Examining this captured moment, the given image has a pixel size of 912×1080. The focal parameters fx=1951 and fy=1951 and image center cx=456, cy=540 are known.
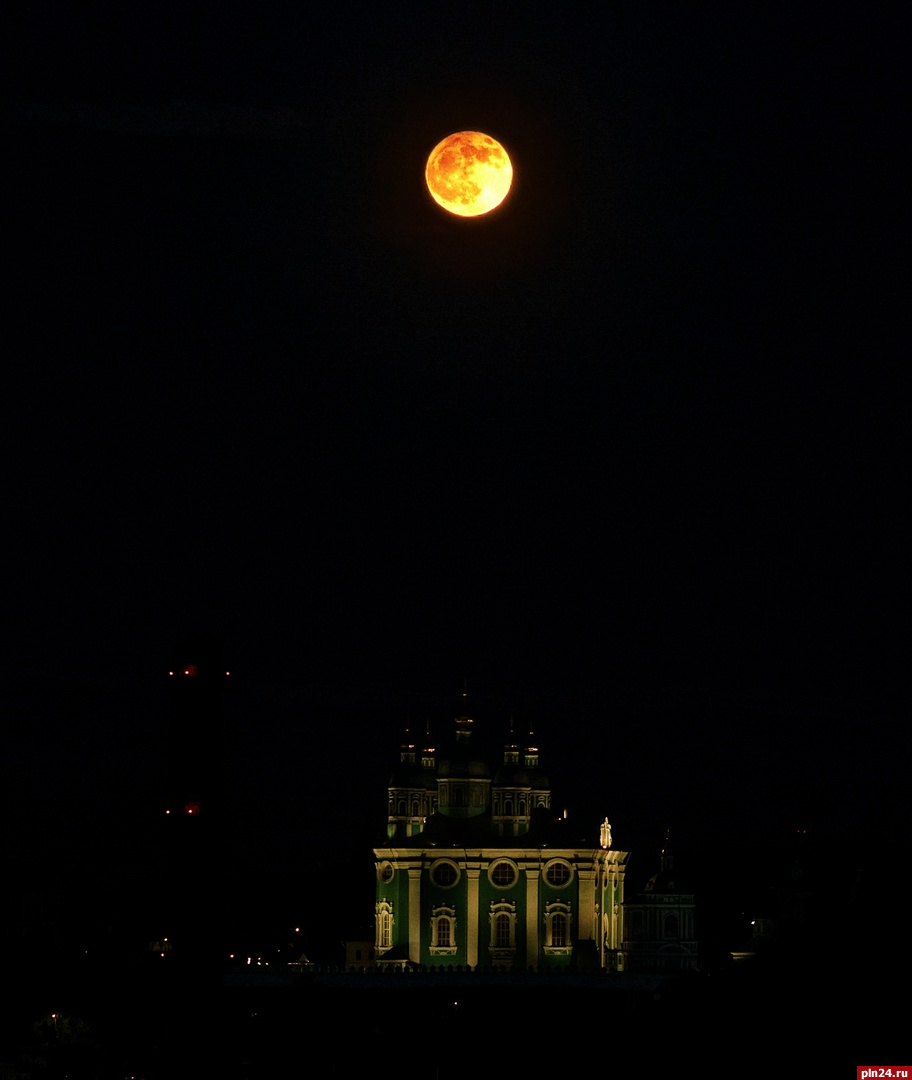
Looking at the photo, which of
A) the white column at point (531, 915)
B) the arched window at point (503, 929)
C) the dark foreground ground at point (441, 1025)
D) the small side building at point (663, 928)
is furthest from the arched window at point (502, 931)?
the dark foreground ground at point (441, 1025)

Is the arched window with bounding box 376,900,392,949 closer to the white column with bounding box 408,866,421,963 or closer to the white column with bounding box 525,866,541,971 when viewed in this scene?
the white column with bounding box 408,866,421,963

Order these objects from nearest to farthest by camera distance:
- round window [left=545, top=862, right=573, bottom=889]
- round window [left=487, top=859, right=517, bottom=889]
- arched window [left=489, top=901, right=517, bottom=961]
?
arched window [left=489, top=901, right=517, bottom=961] < round window [left=487, top=859, right=517, bottom=889] < round window [left=545, top=862, right=573, bottom=889]

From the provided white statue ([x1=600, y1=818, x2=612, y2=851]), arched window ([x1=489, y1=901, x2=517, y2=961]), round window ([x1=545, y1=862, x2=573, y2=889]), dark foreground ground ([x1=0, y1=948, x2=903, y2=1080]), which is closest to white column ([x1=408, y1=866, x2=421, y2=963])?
arched window ([x1=489, y1=901, x2=517, y2=961])

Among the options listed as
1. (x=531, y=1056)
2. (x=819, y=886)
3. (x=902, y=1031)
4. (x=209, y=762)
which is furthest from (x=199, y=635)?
(x=819, y=886)

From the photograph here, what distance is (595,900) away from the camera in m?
80.4

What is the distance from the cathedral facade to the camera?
7906 centimetres

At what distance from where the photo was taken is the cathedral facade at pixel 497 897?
259 ft

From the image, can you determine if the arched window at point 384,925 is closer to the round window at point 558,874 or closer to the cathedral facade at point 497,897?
the cathedral facade at point 497,897

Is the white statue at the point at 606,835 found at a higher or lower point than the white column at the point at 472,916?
higher

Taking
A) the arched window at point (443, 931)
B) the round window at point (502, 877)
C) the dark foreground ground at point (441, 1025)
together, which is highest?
the round window at point (502, 877)

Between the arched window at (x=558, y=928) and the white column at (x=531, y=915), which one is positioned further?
the arched window at (x=558, y=928)

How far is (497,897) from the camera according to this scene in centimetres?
8000

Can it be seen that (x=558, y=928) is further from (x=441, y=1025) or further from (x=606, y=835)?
(x=441, y=1025)

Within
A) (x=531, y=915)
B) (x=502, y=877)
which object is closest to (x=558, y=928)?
(x=531, y=915)
